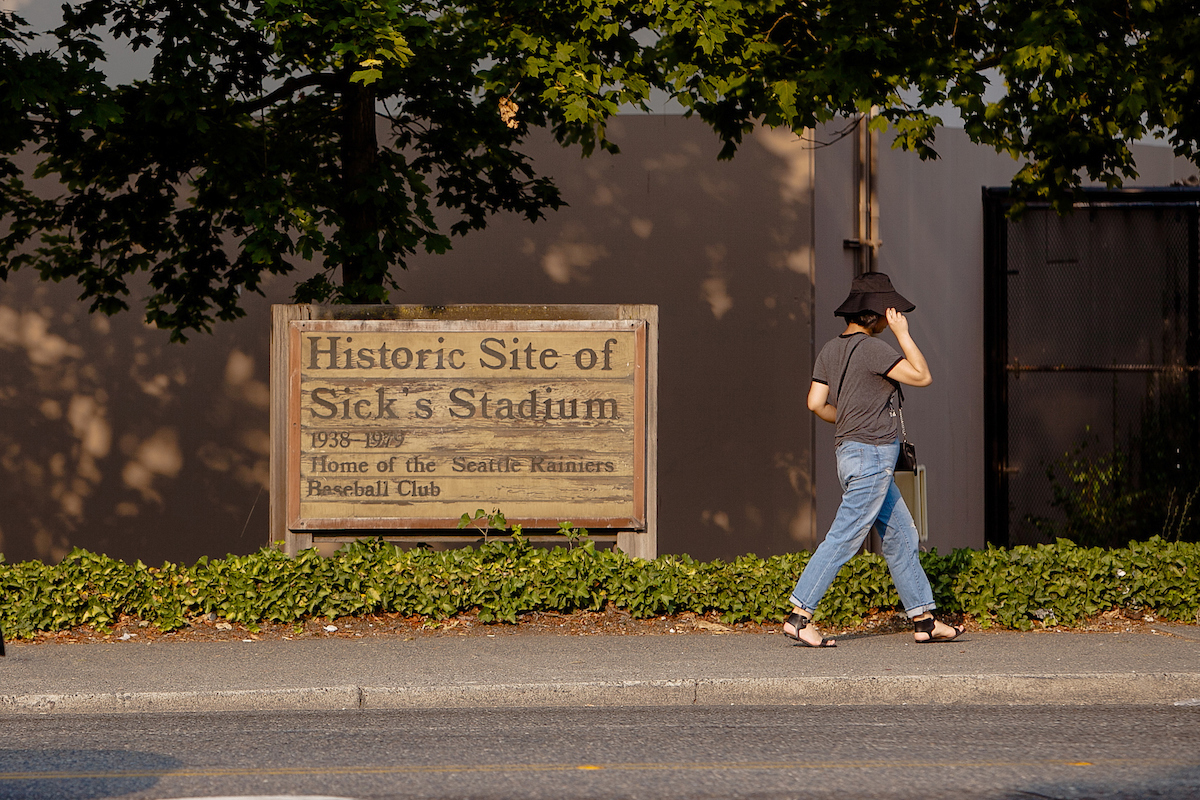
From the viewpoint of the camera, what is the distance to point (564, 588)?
7730 millimetres

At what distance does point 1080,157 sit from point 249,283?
6.12 m

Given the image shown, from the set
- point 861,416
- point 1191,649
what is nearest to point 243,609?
point 861,416

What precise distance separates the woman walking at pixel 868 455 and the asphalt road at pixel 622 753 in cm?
104

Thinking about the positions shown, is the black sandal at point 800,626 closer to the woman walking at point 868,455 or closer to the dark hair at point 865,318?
the woman walking at point 868,455

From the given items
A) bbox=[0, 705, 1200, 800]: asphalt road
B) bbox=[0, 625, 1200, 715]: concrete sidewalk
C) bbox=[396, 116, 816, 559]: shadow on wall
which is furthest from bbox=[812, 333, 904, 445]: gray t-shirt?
bbox=[396, 116, 816, 559]: shadow on wall

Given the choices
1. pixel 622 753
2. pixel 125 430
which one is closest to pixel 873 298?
pixel 622 753

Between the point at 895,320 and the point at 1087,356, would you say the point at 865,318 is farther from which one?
the point at 1087,356

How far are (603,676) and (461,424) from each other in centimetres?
241

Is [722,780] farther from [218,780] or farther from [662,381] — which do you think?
[662,381]

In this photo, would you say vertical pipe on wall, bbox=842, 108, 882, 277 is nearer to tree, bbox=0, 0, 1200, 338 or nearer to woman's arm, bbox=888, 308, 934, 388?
tree, bbox=0, 0, 1200, 338

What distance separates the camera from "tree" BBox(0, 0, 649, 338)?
8023mm

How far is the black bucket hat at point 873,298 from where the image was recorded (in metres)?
6.93

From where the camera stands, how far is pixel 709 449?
41.5 feet

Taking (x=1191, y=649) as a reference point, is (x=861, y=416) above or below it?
above
